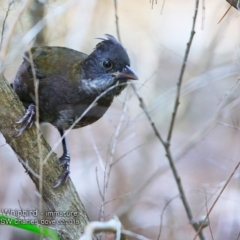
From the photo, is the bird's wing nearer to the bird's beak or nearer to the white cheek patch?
the white cheek patch

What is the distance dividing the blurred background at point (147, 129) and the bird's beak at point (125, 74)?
8.9 inches

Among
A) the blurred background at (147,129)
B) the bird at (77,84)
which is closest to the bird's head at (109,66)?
the bird at (77,84)

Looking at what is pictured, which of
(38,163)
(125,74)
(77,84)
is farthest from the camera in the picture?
(77,84)

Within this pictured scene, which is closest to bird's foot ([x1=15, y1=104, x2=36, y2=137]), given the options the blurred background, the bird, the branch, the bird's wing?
the branch

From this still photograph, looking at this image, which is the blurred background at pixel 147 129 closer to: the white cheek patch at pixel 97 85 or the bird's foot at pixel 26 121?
the white cheek patch at pixel 97 85

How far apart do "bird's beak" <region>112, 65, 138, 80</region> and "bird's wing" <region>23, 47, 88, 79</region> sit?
289 millimetres

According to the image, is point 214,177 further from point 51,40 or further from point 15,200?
point 51,40

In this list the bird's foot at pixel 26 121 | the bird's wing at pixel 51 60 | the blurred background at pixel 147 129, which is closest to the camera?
the bird's foot at pixel 26 121

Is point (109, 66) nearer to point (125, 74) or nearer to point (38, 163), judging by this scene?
point (125, 74)

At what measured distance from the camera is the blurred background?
3605 mm

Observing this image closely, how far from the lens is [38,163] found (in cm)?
247

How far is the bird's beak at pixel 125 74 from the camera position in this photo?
2.81 metres

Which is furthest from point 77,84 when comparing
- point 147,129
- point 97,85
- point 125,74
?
point 147,129

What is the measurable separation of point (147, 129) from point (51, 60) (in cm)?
166
